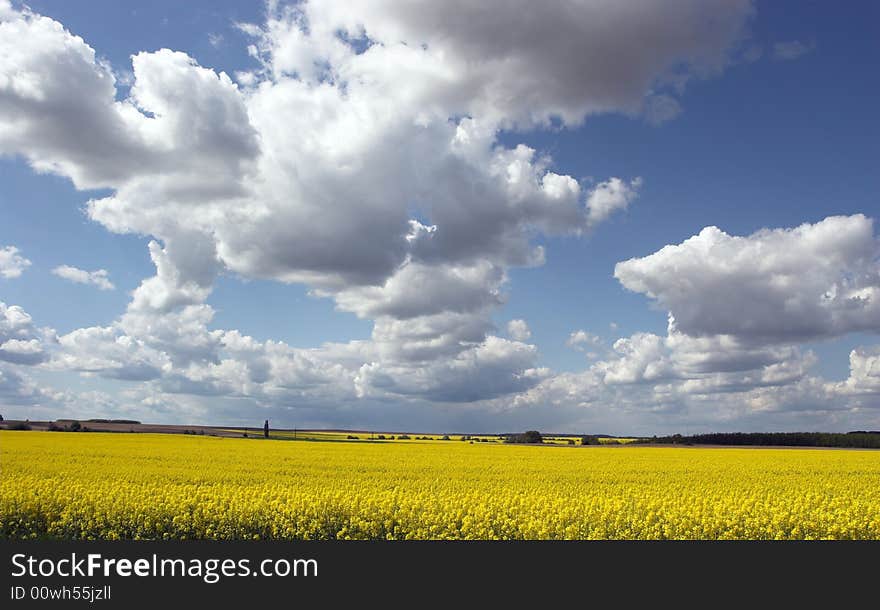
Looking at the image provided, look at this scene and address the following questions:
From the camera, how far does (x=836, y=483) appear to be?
33.7 m

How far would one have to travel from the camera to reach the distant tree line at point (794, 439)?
98125 mm

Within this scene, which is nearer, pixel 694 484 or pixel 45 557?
pixel 45 557

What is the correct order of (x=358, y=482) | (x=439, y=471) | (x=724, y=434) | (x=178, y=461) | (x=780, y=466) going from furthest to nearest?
(x=724, y=434), (x=780, y=466), (x=178, y=461), (x=439, y=471), (x=358, y=482)

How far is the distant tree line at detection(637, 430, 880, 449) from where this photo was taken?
3863 inches

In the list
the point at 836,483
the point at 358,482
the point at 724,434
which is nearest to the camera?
the point at 358,482

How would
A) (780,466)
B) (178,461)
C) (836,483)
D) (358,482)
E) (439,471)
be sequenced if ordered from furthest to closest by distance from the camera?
1. (780,466)
2. (178,461)
3. (439,471)
4. (836,483)
5. (358,482)

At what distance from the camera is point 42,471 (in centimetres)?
3284

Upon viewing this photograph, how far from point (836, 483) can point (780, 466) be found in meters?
13.2

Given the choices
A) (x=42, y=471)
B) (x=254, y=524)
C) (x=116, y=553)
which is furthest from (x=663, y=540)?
(x=42, y=471)

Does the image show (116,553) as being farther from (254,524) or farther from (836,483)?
(836,483)

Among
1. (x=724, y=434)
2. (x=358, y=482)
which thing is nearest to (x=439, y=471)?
(x=358, y=482)

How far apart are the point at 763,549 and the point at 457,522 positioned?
25.6 ft

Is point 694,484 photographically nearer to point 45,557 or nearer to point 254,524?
point 254,524

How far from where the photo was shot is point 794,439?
370 ft
